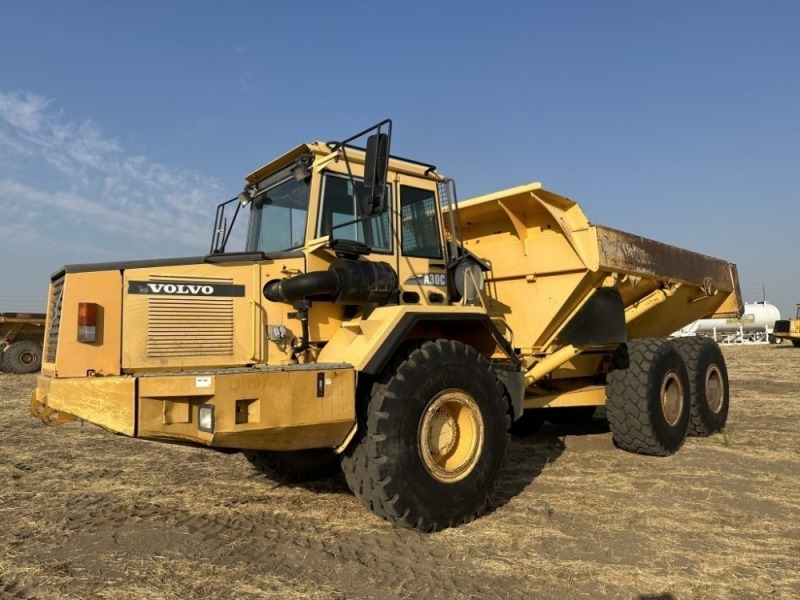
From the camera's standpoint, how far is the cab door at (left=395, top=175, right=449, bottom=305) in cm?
511

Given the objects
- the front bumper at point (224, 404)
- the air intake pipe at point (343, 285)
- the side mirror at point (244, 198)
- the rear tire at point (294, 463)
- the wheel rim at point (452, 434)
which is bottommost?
the rear tire at point (294, 463)

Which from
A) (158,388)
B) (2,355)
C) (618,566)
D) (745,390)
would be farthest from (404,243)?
(2,355)

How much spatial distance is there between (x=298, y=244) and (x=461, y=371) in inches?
61.4

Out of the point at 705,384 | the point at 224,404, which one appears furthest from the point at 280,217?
the point at 705,384

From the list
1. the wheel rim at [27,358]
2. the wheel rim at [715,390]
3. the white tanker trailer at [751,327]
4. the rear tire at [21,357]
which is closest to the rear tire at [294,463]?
the wheel rim at [715,390]

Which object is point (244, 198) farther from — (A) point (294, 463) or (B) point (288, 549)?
(B) point (288, 549)

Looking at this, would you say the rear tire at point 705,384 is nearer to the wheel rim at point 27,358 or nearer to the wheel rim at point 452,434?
the wheel rim at point 452,434

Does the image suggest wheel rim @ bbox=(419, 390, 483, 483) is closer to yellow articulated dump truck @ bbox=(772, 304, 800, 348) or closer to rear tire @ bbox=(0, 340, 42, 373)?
rear tire @ bbox=(0, 340, 42, 373)

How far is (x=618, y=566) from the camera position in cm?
362

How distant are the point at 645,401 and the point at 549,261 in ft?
5.86

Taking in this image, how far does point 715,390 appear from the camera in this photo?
27.2 ft

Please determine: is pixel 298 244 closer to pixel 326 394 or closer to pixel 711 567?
pixel 326 394

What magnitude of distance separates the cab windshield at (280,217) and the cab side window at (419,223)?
850 millimetres

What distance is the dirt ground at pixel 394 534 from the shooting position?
3375mm
